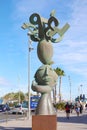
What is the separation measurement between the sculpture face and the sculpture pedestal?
3569mm

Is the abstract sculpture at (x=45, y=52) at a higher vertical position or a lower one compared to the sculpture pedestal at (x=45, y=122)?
higher

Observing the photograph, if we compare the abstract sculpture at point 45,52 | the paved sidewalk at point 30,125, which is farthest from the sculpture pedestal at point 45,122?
the paved sidewalk at point 30,125

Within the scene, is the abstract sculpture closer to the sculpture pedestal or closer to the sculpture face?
the sculpture face

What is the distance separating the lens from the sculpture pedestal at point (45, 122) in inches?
761

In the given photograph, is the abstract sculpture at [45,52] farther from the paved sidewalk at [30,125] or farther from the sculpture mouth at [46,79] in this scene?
the paved sidewalk at [30,125]

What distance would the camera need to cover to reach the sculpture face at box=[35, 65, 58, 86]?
22753 millimetres

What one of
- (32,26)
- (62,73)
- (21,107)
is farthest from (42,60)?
(62,73)

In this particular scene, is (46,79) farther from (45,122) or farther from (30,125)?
(30,125)

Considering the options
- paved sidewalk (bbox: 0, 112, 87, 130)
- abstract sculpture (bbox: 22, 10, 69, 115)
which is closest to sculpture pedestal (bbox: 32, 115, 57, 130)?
abstract sculpture (bbox: 22, 10, 69, 115)

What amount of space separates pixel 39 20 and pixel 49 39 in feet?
4.30

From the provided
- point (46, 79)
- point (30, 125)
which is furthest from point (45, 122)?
point (30, 125)

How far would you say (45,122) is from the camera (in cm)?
1947

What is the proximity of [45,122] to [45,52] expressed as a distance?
521cm

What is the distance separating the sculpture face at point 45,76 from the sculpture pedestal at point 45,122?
3.57 meters
